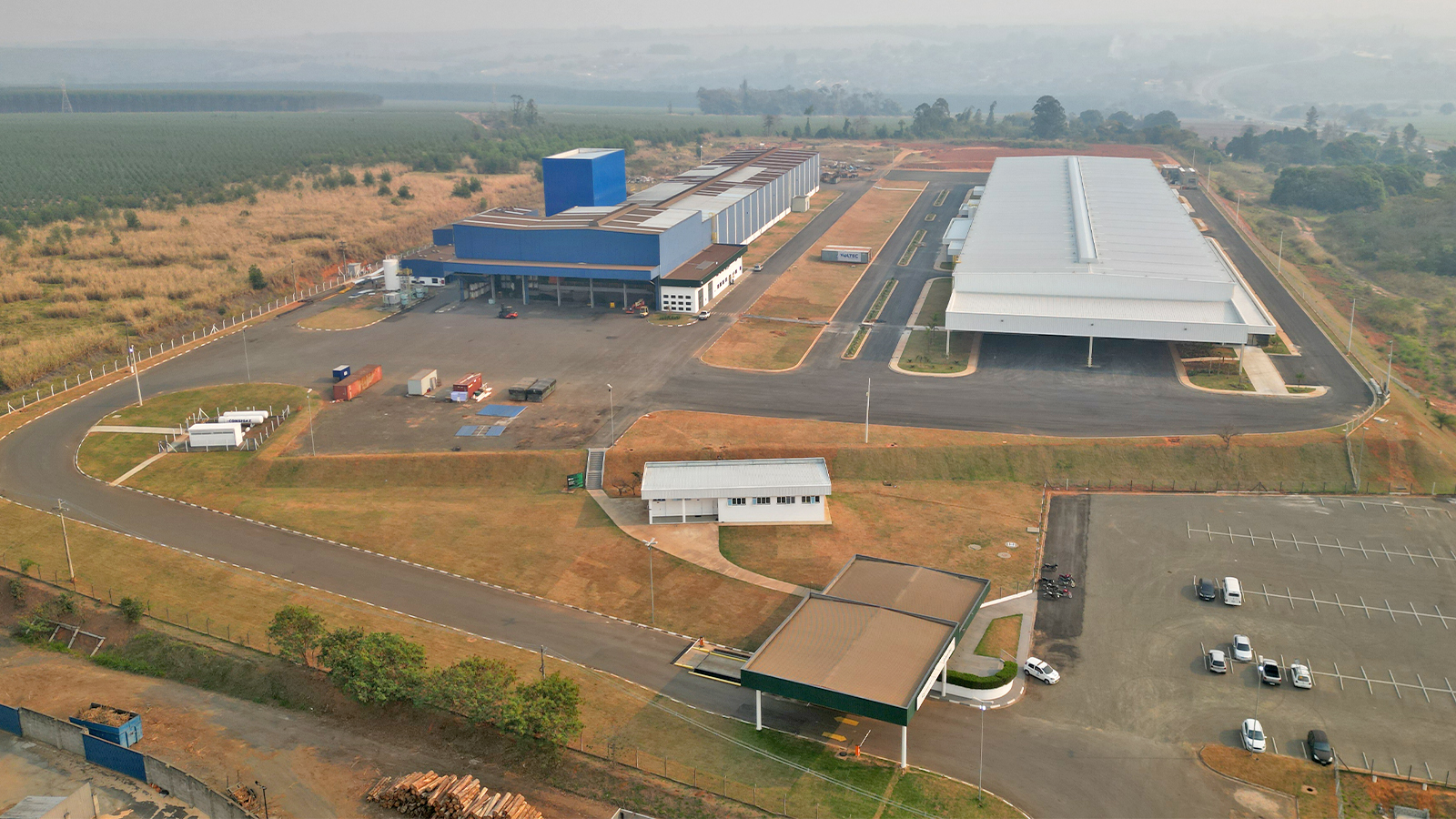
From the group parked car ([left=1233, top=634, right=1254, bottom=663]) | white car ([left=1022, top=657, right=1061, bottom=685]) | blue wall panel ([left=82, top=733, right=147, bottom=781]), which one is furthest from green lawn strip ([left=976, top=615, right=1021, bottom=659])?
blue wall panel ([left=82, top=733, right=147, bottom=781])

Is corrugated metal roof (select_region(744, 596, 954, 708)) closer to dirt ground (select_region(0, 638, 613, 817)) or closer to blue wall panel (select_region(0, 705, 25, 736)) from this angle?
dirt ground (select_region(0, 638, 613, 817))

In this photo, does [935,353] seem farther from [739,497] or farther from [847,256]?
[847,256]

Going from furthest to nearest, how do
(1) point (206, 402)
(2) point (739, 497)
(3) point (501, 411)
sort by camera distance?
(1) point (206, 402)
(3) point (501, 411)
(2) point (739, 497)

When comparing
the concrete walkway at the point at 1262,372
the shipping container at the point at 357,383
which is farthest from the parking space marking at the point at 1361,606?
the shipping container at the point at 357,383

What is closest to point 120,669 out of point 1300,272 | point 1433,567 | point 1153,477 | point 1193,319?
point 1153,477

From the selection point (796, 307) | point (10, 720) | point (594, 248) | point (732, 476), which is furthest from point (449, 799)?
point (796, 307)
